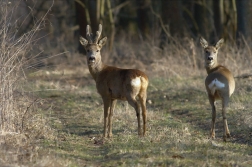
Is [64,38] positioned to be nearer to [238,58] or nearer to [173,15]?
[173,15]

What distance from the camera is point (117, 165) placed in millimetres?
8000

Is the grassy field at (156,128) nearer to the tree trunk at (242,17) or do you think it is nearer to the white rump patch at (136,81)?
the white rump patch at (136,81)

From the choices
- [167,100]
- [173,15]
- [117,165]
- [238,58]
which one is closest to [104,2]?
[173,15]

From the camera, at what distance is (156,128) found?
1115 centimetres

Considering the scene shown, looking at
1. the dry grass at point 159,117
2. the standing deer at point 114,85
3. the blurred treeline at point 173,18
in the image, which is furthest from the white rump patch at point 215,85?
the blurred treeline at point 173,18

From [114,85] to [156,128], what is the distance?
4.08 feet

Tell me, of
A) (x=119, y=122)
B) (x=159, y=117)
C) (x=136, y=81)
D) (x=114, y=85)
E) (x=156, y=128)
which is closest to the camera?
(x=136, y=81)

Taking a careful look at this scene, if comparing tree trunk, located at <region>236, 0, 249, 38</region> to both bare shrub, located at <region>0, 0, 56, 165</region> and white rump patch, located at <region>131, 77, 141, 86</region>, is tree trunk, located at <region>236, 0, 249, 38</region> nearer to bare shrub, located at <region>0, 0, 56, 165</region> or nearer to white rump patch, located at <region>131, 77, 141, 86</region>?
white rump patch, located at <region>131, 77, 141, 86</region>

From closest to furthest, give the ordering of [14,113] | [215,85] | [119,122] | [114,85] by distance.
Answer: [14,113] < [215,85] < [114,85] < [119,122]

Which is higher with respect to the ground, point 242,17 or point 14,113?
point 242,17

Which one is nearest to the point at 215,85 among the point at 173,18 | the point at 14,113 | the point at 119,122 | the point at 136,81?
the point at 136,81

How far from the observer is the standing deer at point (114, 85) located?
1023 centimetres

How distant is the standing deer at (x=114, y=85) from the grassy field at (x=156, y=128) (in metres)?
0.42

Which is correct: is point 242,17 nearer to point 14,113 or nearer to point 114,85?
point 114,85
